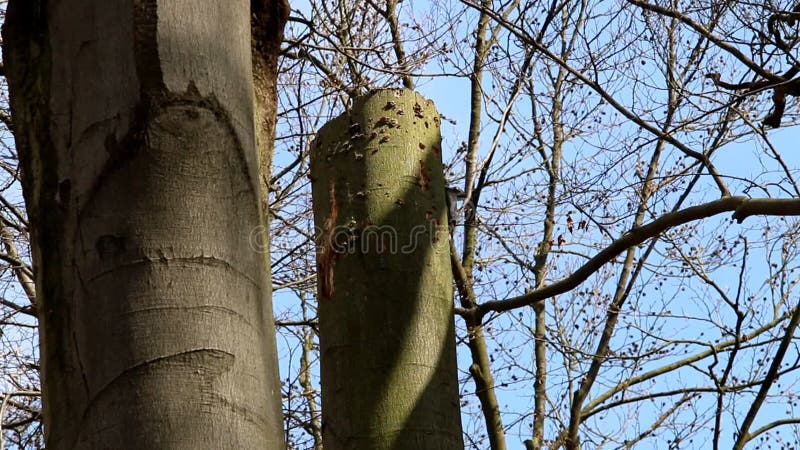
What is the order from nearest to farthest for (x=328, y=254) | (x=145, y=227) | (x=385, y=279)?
(x=145, y=227)
(x=385, y=279)
(x=328, y=254)

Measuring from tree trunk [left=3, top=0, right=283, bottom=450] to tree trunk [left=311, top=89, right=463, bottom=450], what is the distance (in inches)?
26.5

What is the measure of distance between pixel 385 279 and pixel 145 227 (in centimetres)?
87

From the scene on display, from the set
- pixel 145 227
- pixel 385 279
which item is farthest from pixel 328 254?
pixel 145 227

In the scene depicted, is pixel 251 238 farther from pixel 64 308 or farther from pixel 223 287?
pixel 64 308

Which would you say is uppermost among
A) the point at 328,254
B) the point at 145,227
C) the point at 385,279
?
the point at 328,254

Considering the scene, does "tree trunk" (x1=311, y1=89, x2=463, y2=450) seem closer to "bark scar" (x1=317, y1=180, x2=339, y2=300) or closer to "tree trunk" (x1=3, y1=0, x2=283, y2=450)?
"bark scar" (x1=317, y1=180, x2=339, y2=300)

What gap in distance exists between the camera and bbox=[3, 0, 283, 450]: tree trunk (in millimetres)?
850

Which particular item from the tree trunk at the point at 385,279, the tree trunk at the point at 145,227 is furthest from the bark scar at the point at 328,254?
the tree trunk at the point at 145,227

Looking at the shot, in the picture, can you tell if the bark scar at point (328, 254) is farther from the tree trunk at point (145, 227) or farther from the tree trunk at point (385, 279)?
the tree trunk at point (145, 227)

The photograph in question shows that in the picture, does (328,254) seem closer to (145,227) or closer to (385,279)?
(385,279)

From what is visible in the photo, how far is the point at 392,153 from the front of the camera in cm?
191

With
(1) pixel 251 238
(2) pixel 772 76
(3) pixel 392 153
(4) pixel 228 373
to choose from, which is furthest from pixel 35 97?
(2) pixel 772 76

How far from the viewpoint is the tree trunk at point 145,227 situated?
2.79 ft

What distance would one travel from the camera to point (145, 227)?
889mm
